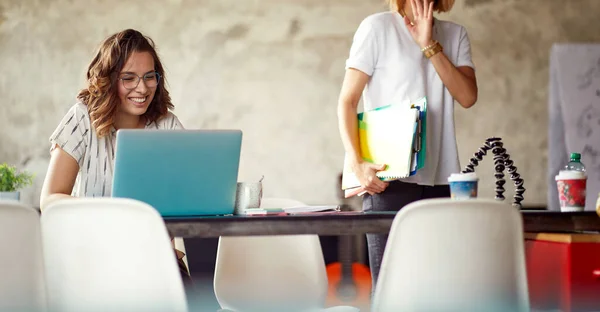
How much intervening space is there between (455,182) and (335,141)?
373 cm

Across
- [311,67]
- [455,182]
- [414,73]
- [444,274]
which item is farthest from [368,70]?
[311,67]

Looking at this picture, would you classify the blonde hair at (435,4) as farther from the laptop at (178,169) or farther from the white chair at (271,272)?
the laptop at (178,169)

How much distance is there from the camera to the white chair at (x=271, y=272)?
2869mm

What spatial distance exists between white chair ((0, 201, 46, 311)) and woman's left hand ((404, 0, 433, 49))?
1.32 meters

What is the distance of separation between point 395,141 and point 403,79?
0.24 metres

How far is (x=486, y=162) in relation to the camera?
19.2 ft

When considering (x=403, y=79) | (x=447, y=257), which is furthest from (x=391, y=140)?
(x=447, y=257)

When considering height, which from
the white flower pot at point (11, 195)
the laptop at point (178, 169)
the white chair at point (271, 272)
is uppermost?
the laptop at point (178, 169)

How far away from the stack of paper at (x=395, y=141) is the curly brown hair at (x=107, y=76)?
2.59ft

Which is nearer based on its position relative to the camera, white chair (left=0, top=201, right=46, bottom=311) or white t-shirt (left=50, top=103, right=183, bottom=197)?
white chair (left=0, top=201, right=46, bottom=311)

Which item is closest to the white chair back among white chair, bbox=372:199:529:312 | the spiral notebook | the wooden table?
the spiral notebook

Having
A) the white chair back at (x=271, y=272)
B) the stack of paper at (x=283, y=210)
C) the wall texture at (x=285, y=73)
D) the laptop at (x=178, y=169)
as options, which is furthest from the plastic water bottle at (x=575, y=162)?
the wall texture at (x=285, y=73)

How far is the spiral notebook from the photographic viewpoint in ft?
7.92

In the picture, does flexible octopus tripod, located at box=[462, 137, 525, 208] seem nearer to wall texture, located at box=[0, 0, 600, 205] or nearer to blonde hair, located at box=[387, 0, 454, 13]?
blonde hair, located at box=[387, 0, 454, 13]
